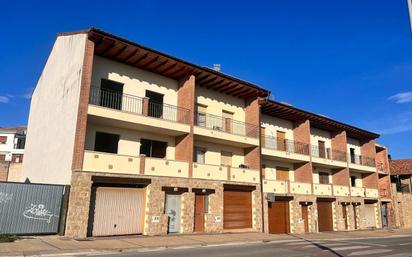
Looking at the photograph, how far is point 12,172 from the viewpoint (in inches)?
1302

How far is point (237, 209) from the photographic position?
77.6 ft

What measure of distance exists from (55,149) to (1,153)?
5077 cm

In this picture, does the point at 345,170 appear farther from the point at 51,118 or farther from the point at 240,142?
the point at 51,118

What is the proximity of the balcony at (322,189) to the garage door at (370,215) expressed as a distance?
7.60 metres

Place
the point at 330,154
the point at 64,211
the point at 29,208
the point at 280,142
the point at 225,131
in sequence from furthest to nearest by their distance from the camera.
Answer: the point at 330,154, the point at 280,142, the point at 225,131, the point at 64,211, the point at 29,208

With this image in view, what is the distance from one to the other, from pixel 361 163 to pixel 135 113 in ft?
88.6

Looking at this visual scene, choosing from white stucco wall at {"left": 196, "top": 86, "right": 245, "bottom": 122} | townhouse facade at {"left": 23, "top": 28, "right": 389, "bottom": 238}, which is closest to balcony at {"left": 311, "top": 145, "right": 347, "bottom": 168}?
townhouse facade at {"left": 23, "top": 28, "right": 389, "bottom": 238}

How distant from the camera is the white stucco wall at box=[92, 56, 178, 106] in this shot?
20.2m

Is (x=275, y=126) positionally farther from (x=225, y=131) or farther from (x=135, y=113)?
(x=135, y=113)

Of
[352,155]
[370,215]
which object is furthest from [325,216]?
[352,155]

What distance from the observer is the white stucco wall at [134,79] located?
66.1ft

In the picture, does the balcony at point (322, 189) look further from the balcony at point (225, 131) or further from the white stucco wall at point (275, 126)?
the balcony at point (225, 131)

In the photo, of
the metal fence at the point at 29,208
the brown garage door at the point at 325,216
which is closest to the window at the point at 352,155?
the brown garage door at the point at 325,216

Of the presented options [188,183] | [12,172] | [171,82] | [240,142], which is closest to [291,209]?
[240,142]
